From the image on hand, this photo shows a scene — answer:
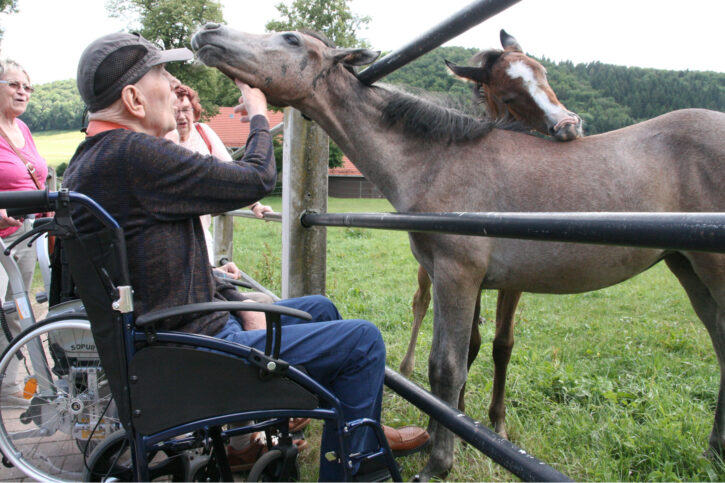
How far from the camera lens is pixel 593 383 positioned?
3066mm

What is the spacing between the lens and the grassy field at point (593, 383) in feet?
7.41

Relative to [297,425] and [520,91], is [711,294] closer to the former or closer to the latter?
[520,91]

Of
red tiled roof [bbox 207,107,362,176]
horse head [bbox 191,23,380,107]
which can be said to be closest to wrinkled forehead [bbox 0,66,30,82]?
horse head [bbox 191,23,380,107]

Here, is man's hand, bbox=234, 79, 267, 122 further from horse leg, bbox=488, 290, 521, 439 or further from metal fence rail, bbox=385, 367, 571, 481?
horse leg, bbox=488, 290, 521, 439

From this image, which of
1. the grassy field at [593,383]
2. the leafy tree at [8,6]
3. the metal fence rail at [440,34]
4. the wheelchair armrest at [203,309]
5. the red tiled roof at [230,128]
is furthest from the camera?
the red tiled roof at [230,128]

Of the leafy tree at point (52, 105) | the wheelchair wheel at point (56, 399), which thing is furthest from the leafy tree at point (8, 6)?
the wheelchair wheel at point (56, 399)

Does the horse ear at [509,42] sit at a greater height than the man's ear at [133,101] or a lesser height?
greater

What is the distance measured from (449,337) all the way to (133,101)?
1490mm

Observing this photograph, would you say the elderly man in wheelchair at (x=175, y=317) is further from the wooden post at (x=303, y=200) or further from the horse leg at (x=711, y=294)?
the horse leg at (x=711, y=294)

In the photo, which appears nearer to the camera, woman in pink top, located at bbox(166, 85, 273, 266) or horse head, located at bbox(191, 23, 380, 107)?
horse head, located at bbox(191, 23, 380, 107)

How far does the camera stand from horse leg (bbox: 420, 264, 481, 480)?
210 cm

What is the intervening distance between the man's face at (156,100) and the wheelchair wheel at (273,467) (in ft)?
3.84

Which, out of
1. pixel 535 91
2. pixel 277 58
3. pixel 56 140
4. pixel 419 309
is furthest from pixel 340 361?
pixel 56 140

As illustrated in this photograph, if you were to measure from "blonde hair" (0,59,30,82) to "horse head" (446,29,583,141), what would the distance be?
304 centimetres
